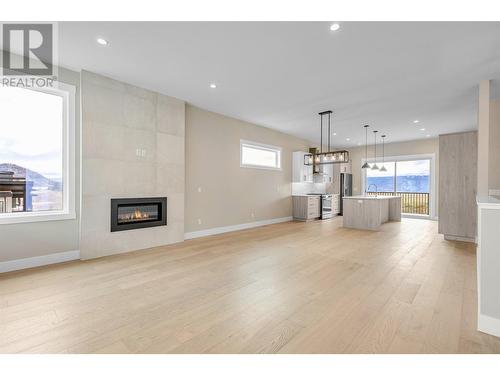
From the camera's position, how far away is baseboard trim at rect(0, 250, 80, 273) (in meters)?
3.24

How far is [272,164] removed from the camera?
Result: 7.71 meters

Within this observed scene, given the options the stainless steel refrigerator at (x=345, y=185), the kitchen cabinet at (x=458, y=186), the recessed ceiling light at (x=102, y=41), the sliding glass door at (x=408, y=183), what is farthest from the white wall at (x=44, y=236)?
the sliding glass door at (x=408, y=183)

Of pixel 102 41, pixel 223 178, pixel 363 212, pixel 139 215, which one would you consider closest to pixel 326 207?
pixel 363 212

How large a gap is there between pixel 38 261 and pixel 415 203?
1093 centimetres

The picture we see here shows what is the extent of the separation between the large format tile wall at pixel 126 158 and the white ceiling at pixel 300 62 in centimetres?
36

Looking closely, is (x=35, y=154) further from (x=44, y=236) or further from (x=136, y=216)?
(x=136, y=216)

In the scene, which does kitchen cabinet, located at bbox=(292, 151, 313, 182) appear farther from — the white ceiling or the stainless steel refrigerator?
the white ceiling

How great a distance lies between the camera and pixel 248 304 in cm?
235

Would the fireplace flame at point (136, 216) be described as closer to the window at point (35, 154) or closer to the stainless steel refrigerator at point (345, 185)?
the window at point (35, 154)

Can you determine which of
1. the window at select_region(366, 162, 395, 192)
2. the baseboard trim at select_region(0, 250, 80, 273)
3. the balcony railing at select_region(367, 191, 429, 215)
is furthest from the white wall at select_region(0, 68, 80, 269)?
the balcony railing at select_region(367, 191, 429, 215)

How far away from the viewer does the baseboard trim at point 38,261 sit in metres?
3.24

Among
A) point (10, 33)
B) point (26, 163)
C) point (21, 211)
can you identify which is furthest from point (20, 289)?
point (10, 33)

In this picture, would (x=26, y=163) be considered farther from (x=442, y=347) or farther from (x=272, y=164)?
(x=272, y=164)
